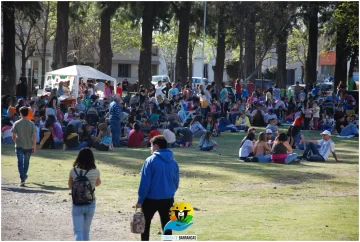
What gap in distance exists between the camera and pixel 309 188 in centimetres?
1725

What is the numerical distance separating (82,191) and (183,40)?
3864 centimetres

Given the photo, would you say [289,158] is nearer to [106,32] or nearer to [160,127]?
[160,127]

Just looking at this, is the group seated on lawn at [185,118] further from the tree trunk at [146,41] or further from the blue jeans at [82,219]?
the blue jeans at [82,219]

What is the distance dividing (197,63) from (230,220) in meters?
93.5

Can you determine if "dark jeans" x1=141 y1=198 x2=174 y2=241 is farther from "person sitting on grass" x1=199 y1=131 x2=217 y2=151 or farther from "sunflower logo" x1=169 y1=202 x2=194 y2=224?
"person sitting on grass" x1=199 y1=131 x2=217 y2=151

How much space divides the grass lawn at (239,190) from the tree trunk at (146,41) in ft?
71.4

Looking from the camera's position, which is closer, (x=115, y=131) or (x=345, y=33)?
(x=115, y=131)

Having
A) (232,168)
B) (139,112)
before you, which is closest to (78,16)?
(139,112)

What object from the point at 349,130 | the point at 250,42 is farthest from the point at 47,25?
the point at 349,130

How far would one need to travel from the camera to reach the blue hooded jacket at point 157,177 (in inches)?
381

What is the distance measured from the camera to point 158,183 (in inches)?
382

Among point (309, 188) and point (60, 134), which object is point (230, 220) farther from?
point (60, 134)

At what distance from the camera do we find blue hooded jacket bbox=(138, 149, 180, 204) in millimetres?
9672

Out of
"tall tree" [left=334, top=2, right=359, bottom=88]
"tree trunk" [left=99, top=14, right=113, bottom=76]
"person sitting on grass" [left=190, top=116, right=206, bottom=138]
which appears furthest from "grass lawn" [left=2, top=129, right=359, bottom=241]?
"tree trunk" [left=99, top=14, right=113, bottom=76]
